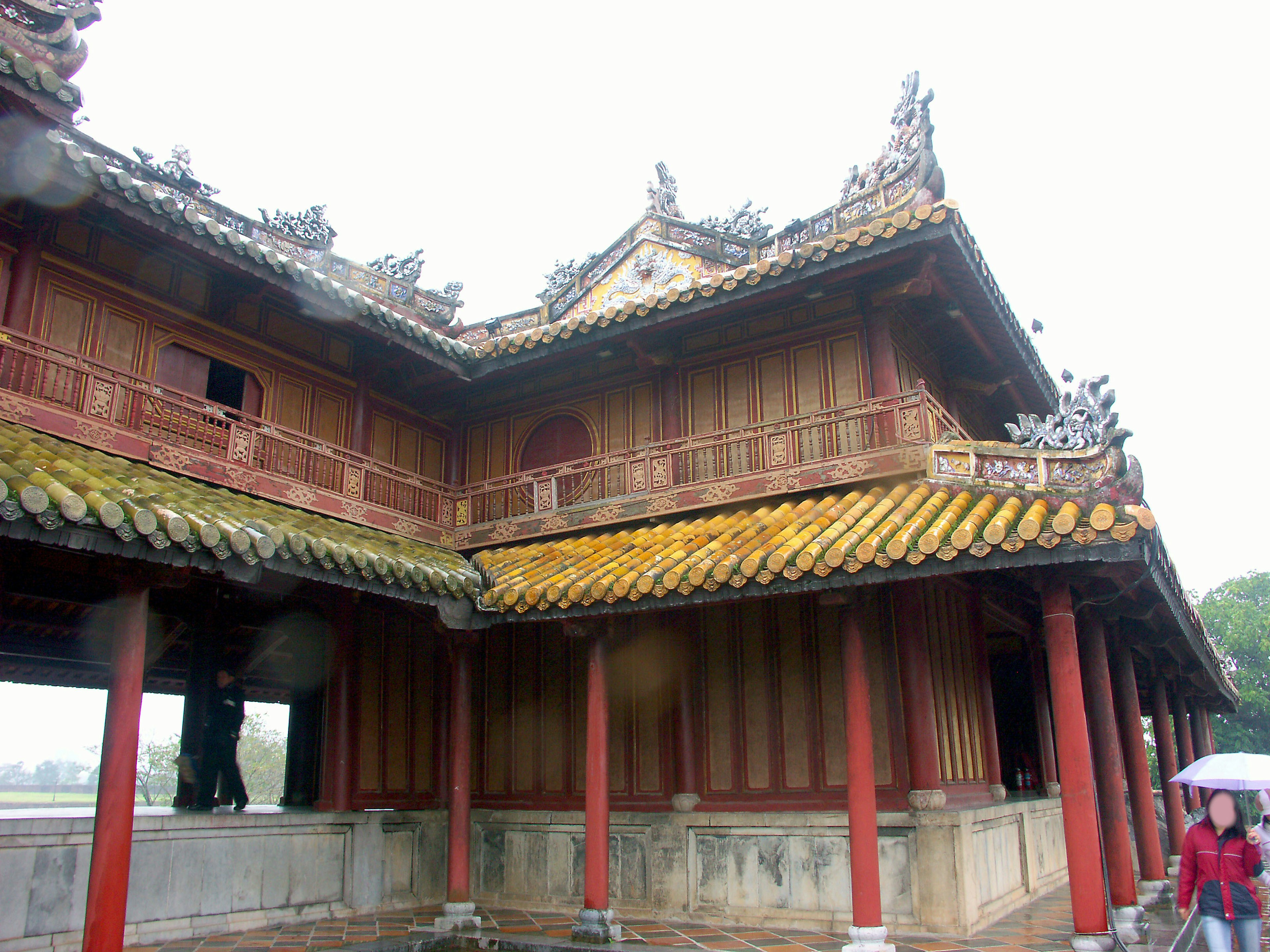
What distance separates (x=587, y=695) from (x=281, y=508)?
3.95m

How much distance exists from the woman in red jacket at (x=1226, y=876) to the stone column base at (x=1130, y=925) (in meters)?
3.21

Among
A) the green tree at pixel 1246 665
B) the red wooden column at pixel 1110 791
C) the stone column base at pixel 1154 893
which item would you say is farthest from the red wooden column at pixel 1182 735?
the green tree at pixel 1246 665

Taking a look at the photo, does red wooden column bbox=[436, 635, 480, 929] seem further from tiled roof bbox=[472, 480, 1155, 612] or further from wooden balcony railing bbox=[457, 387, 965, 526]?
wooden balcony railing bbox=[457, 387, 965, 526]

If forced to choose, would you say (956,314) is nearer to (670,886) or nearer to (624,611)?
(624,611)

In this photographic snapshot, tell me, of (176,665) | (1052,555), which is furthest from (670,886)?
(176,665)

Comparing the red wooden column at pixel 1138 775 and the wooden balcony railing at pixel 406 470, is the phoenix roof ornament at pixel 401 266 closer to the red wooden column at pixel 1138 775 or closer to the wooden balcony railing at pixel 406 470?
the wooden balcony railing at pixel 406 470

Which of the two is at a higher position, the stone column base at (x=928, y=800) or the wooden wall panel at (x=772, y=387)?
the wooden wall panel at (x=772, y=387)

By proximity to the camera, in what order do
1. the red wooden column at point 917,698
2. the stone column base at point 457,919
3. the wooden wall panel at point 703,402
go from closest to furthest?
1. the red wooden column at point 917,698
2. the stone column base at point 457,919
3. the wooden wall panel at point 703,402

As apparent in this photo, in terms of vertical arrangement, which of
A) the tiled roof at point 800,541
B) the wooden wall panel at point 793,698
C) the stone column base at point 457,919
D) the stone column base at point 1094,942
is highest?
the tiled roof at point 800,541

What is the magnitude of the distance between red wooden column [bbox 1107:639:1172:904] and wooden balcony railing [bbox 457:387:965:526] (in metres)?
4.61

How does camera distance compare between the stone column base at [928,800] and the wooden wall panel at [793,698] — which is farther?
the wooden wall panel at [793,698]

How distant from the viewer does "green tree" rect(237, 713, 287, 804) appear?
49656 millimetres

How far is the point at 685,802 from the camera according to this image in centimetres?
1060

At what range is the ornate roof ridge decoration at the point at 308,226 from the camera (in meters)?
13.7
